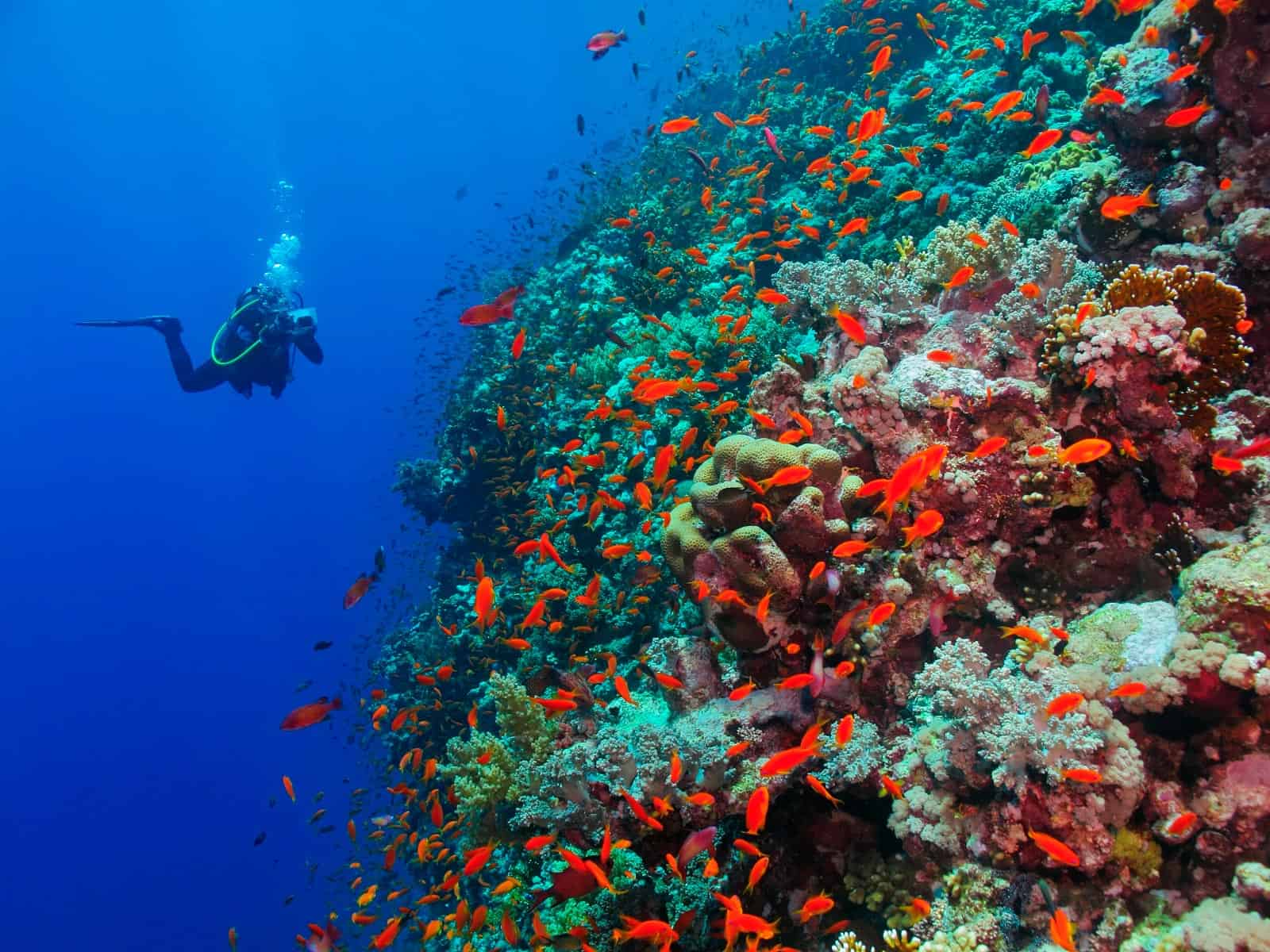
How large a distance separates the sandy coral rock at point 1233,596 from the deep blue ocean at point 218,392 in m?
17.1

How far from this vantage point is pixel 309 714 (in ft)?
19.5

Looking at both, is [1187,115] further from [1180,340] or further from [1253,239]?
[1180,340]

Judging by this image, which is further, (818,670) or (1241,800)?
(818,670)

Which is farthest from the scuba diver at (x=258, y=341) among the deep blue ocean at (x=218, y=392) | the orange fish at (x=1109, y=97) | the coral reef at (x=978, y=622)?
the orange fish at (x=1109, y=97)

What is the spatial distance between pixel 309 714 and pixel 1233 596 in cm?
695

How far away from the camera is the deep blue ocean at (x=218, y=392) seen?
49.2 m

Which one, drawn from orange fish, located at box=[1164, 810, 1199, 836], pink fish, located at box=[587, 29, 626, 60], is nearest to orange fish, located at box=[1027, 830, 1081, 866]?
orange fish, located at box=[1164, 810, 1199, 836]

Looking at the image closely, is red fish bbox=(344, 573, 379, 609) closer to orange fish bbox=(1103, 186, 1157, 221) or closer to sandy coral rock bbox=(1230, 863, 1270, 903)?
sandy coral rock bbox=(1230, 863, 1270, 903)

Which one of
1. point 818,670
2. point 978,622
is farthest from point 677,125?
point 818,670

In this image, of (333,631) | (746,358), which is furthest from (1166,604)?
(333,631)

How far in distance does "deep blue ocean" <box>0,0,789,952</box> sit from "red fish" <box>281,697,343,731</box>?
11268 mm

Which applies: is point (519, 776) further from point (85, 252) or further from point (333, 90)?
point (333, 90)

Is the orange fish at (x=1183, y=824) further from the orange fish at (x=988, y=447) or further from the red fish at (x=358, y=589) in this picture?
the red fish at (x=358, y=589)

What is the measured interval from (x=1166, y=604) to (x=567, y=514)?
27.8ft
